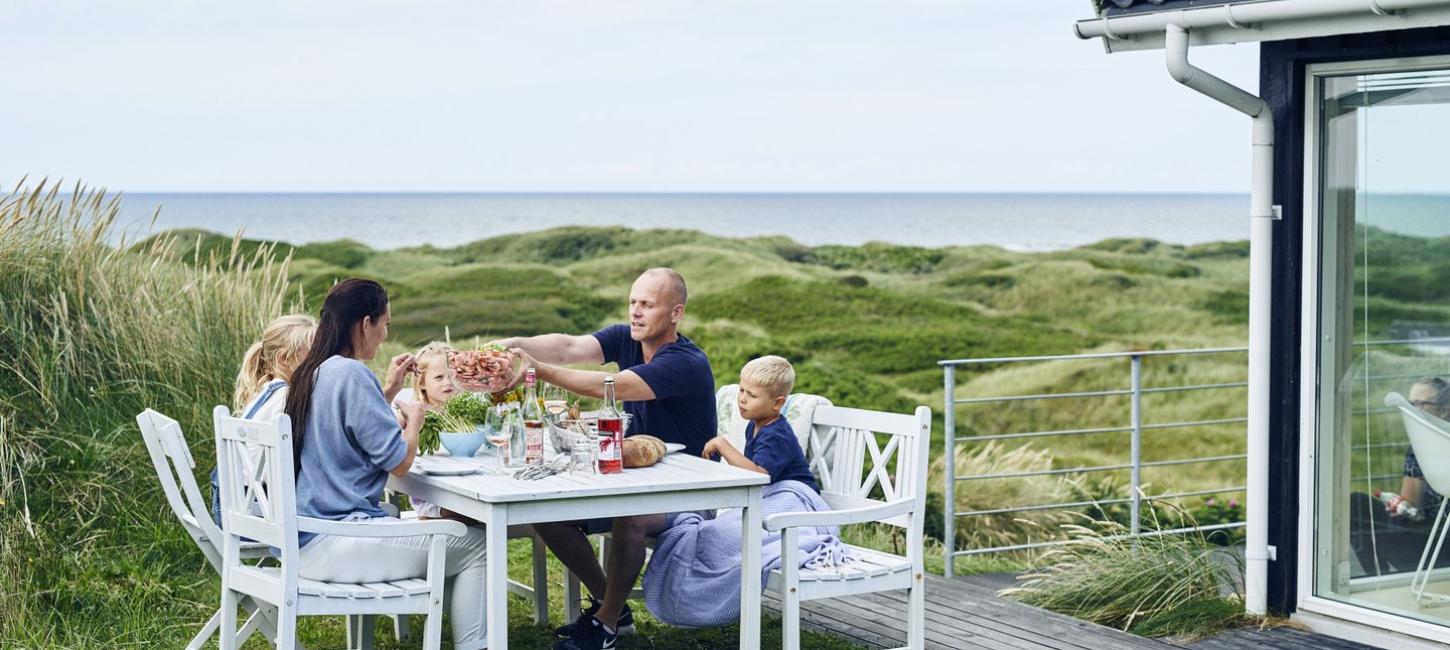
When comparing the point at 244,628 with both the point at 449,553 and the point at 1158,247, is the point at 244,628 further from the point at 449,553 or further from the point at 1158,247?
the point at 1158,247

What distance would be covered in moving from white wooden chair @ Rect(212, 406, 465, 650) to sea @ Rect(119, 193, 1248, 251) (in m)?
47.6

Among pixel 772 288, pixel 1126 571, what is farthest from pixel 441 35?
pixel 1126 571

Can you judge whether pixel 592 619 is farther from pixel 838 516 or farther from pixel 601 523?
pixel 838 516

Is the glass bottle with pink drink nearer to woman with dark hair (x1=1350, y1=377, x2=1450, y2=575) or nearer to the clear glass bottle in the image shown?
the clear glass bottle

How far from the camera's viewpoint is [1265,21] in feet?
16.4

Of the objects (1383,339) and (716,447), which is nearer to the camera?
(716,447)

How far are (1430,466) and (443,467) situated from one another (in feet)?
10.9

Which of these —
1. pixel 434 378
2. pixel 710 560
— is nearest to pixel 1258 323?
pixel 710 560

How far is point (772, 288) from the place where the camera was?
3934 cm

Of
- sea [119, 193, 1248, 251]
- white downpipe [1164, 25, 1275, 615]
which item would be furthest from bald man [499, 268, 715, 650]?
sea [119, 193, 1248, 251]

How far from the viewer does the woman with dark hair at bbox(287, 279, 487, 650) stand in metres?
4.09

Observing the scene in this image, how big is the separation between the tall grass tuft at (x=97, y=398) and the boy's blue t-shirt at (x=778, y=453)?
2.23m

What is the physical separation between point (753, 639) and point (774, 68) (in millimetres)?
45261

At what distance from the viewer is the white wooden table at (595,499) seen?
3930mm
